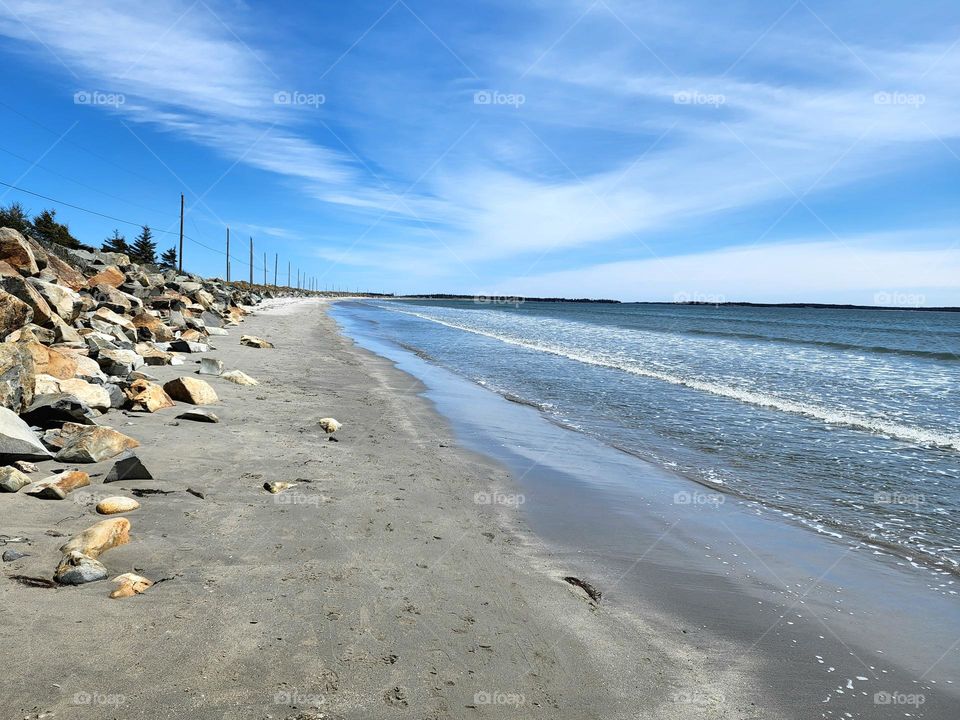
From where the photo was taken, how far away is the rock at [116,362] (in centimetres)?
913

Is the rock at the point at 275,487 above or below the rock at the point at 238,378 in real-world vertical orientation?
below

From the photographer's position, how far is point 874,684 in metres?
3.22

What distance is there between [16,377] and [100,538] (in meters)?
3.46

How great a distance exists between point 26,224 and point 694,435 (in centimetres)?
3187

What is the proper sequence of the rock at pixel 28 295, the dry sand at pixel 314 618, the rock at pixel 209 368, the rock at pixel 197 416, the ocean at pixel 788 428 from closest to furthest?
the dry sand at pixel 314 618 < the ocean at pixel 788 428 < the rock at pixel 197 416 < the rock at pixel 28 295 < the rock at pixel 209 368

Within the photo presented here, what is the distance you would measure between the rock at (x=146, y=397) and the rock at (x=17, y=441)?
2.30 m

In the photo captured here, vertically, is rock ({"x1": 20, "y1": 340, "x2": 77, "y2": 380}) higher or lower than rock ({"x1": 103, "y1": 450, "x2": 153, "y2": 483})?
higher

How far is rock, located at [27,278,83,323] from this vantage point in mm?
11164

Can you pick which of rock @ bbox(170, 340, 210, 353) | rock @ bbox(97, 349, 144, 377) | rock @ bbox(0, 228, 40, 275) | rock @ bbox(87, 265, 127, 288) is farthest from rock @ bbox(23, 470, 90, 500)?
rock @ bbox(87, 265, 127, 288)

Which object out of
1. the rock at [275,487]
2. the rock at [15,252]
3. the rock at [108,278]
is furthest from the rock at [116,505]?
the rock at [108,278]

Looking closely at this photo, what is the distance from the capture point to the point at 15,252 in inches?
514

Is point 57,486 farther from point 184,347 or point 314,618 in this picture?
point 184,347

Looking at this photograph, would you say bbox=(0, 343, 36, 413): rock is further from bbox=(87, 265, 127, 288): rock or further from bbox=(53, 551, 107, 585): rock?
bbox=(87, 265, 127, 288): rock

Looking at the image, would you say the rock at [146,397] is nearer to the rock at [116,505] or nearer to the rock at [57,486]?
the rock at [57,486]
